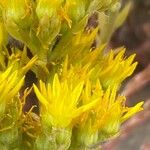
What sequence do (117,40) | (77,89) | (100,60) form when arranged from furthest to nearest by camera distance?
(117,40), (100,60), (77,89)

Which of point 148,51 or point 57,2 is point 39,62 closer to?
point 57,2

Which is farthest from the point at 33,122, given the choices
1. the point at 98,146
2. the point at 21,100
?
the point at 98,146

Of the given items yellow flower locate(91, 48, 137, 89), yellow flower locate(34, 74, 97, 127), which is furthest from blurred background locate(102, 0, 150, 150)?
yellow flower locate(34, 74, 97, 127)

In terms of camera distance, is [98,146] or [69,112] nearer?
[69,112]

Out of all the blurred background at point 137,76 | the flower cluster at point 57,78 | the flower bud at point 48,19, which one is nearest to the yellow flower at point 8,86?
the flower cluster at point 57,78

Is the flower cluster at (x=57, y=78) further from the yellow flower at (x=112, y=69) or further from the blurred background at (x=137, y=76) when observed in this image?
the blurred background at (x=137, y=76)

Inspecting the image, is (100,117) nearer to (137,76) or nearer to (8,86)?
(8,86)

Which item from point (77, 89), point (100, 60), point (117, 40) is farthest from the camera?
point (117, 40)
